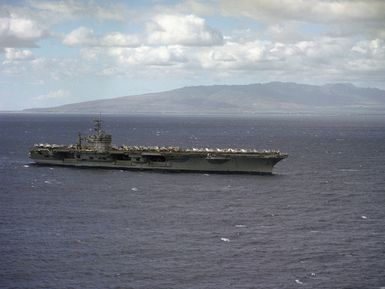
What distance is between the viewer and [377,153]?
15025cm

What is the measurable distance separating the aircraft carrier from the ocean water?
2977 millimetres

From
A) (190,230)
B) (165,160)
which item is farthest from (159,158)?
(190,230)

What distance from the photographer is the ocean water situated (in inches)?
1961

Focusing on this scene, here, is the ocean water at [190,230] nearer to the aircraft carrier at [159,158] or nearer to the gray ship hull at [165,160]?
the gray ship hull at [165,160]

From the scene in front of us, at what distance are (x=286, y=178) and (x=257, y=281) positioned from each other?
179ft

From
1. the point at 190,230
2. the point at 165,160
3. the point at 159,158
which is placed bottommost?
the point at 190,230

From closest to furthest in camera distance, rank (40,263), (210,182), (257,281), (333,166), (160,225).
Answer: (257,281) < (40,263) < (160,225) < (210,182) < (333,166)

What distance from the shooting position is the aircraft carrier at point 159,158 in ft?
346

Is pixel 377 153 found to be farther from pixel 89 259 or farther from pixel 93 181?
pixel 89 259

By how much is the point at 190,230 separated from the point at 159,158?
158ft

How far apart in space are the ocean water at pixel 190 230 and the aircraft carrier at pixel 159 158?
2.98 metres

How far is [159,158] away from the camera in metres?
111

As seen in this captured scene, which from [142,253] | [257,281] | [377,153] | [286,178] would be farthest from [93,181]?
[377,153]

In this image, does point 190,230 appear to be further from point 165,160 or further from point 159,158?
point 159,158
